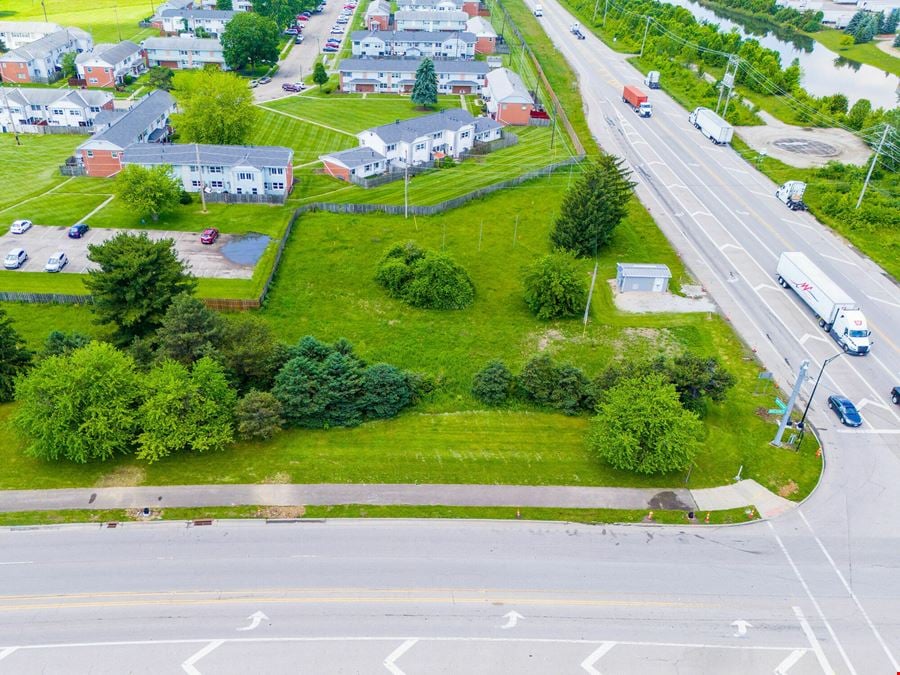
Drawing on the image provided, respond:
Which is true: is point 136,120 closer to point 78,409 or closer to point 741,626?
point 78,409

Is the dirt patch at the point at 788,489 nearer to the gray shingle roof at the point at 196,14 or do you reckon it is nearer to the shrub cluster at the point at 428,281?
the shrub cluster at the point at 428,281

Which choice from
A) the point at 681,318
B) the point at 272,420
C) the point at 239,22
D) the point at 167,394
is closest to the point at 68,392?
the point at 167,394

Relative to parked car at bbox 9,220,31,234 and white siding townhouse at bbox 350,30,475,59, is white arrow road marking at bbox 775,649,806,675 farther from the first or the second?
white siding townhouse at bbox 350,30,475,59

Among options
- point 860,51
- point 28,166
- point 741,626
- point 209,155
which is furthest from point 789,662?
point 860,51

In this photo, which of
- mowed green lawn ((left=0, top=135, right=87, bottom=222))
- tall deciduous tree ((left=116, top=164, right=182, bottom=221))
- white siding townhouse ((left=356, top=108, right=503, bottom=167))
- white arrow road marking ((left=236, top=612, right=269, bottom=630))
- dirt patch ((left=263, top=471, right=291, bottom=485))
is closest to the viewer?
white arrow road marking ((left=236, top=612, right=269, bottom=630))

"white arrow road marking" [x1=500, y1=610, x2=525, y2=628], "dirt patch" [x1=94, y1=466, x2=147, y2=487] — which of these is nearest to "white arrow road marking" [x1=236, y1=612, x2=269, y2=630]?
"white arrow road marking" [x1=500, y1=610, x2=525, y2=628]
